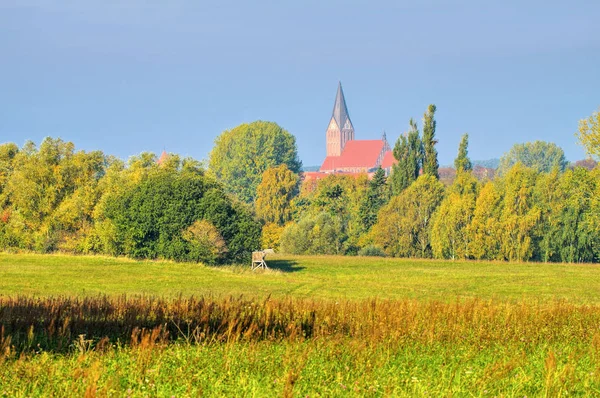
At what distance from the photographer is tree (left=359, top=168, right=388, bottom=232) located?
94125 millimetres

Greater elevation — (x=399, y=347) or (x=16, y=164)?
(x=16, y=164)

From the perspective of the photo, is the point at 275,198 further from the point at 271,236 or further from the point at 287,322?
the point at 287,322

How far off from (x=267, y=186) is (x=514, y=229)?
162ft

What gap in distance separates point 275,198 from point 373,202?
27273mm

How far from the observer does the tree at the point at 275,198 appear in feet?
391

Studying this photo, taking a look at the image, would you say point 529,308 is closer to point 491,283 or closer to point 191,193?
point 491,283

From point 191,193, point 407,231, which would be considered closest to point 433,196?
point 407,231

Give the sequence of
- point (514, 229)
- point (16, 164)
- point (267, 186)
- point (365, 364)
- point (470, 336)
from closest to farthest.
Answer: point (365, 364), point (470, 336), point (16, 164), point (514, 229), point (267, 186)

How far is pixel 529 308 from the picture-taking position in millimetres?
19203

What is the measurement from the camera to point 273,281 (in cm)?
4256

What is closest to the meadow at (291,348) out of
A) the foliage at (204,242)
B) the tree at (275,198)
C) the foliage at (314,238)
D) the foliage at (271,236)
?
the foliage at (204,242)

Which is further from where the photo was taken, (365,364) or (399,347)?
(399,347)

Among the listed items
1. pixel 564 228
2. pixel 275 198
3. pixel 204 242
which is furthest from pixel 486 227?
pixel 275 198

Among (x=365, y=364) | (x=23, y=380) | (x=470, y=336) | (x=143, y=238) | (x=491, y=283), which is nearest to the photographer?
(x=23, y=380)
